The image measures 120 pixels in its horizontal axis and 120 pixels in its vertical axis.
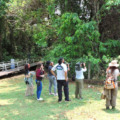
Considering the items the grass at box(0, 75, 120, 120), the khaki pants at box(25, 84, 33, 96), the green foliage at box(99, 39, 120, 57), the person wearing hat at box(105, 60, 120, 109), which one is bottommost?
the grass at box(0, 75, 120, 120)

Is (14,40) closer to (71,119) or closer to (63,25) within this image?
(63,25)

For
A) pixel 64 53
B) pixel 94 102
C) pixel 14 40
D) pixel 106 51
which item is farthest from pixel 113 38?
pixel 14 40

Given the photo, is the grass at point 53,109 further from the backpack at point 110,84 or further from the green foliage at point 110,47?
the green foliage at point 110,47

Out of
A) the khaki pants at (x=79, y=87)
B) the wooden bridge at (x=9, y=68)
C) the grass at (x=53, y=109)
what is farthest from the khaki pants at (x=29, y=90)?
the wooden bridge at (x=9, y=68)

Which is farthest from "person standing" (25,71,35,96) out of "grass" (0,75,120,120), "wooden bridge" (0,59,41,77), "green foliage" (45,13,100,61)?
"wooden bridge" (0,59,41,77)

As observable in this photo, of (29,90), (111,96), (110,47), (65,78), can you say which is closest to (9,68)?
(110,47)

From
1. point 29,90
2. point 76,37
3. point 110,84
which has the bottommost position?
point 29,90

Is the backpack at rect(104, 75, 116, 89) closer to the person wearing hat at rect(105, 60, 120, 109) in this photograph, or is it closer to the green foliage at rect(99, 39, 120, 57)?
the person wearing hat at rect(105, 60, 120, 109)

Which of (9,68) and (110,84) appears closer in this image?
(110,84)

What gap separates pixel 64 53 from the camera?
1316 cm

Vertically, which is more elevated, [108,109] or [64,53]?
[64,53]

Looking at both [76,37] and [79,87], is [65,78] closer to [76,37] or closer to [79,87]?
[79,87]

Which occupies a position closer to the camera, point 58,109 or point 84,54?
point 58,109

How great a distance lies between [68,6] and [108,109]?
918 cm
